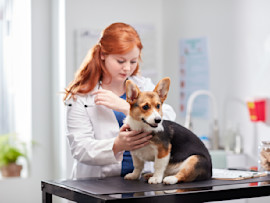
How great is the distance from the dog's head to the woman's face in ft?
1.16

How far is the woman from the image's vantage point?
174 cm

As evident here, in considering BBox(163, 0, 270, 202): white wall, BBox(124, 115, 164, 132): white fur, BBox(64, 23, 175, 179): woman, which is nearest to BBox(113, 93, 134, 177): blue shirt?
BBox(64, 23, 175, 179): woman

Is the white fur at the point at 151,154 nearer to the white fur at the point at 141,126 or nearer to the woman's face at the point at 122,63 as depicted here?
the white fur at the point at 141,126

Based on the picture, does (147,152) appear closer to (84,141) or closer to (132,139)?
(132,139)

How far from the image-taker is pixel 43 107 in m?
4.00

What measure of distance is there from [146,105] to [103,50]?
53 centimetres

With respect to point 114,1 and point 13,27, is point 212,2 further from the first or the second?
point 13,27

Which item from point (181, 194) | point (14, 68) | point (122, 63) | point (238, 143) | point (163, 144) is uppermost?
point (14, 68)

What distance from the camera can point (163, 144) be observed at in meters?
1.48

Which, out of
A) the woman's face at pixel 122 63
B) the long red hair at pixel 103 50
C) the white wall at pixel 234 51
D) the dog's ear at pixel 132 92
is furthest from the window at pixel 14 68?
the dog's ear at pixel 132 92

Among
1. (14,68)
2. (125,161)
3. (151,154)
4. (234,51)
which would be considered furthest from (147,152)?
(14,68)

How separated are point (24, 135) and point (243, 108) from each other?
6.32ft

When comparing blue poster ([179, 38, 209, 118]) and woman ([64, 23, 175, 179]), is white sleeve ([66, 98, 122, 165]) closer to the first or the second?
woman ([64, 23, 175, 179])

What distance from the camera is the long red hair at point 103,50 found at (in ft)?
5.82
